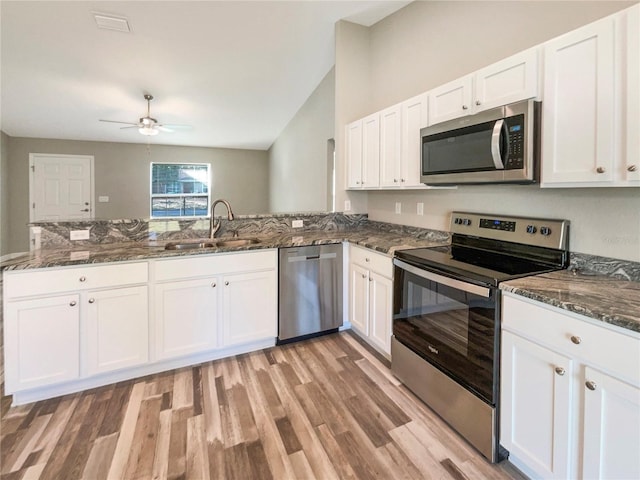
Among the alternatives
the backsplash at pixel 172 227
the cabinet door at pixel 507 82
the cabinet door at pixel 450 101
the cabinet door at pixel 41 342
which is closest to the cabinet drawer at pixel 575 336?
the cabinet door at pixel 507 82

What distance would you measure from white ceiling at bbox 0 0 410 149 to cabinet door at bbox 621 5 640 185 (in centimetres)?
220

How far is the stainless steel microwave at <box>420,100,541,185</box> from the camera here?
5.28 feet

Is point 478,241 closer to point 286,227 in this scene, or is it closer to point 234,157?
point 286,227

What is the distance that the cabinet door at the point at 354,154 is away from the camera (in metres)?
3.08

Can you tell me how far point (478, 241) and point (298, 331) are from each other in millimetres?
1598

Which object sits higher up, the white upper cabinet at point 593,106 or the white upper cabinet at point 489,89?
the white upper cabinet at point 489,89

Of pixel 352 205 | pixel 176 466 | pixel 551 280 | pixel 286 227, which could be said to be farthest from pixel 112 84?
pixel 551 280

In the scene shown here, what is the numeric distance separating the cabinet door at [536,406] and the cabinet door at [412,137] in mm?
1396

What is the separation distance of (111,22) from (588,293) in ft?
13.5

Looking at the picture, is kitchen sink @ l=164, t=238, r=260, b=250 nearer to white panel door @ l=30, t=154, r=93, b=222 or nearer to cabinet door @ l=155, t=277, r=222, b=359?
cabinet door @ l=155, t=277, r=222, b=359

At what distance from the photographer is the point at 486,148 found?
5.95 feet

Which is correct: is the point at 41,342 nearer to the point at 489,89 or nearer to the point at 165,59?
the point at 489,89

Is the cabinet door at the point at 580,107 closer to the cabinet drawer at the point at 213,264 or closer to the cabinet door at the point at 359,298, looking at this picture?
the cabinet door at the point at 359,298

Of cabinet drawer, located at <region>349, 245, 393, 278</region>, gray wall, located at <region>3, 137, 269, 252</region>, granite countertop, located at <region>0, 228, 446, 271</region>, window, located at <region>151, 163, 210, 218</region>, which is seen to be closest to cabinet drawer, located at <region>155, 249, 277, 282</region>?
granite countertop, located at <region>0, 228, 446, 271</region>
